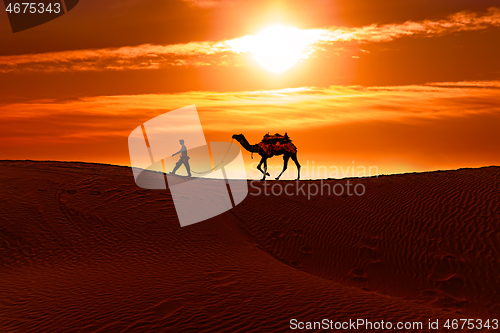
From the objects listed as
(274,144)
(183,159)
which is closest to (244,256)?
(183,159)

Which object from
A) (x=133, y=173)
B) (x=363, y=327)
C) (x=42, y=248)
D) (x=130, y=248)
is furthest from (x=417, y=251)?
(x=133, y=173)

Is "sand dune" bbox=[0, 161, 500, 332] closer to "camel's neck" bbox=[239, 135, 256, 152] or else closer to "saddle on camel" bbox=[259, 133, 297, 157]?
"saddle on camel" bbox=[259, 133, 297, 157]

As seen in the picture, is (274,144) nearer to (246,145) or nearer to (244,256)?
(246,145)

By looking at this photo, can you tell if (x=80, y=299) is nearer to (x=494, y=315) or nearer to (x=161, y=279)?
(x=161, y=279)

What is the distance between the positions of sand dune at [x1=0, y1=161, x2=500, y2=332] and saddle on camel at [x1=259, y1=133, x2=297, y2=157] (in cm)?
248

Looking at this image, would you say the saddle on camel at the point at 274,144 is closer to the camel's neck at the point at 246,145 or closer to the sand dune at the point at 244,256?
the camel's neck at the point at 246,145

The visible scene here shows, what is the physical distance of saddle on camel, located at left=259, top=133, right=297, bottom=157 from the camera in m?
23.4

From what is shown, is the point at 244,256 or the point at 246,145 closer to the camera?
the point at 244,256

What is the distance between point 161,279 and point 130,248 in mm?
4050

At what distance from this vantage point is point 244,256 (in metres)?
14.3

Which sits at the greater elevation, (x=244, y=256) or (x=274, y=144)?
(x=274, y=144)

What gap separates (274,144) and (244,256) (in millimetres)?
10544

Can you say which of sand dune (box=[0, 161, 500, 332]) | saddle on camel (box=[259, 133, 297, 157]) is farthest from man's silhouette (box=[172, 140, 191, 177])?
saddle on camel (box=[259, 133, 297, 157])

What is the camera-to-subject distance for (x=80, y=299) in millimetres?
9750
